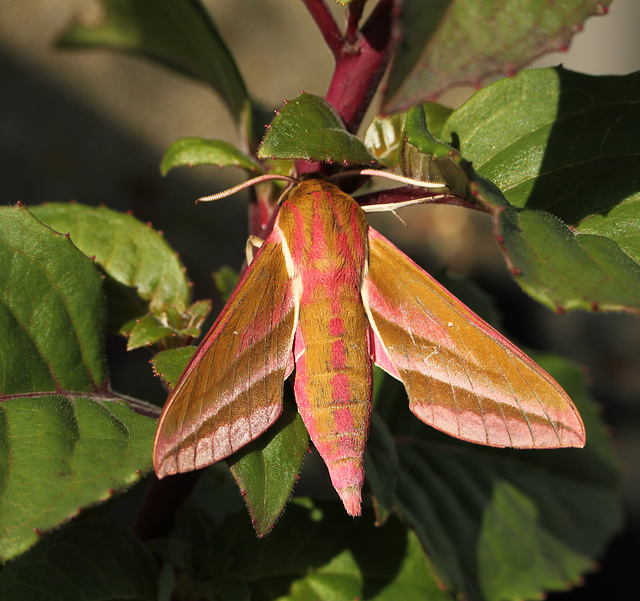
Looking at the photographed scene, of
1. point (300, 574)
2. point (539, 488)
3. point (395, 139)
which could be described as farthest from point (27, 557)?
point (539, 488)

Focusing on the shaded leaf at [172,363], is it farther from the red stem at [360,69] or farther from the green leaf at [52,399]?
the red stem at [360,69]

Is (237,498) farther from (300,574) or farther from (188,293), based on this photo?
(188,293)

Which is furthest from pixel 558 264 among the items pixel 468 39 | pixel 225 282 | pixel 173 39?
pixel 173 39

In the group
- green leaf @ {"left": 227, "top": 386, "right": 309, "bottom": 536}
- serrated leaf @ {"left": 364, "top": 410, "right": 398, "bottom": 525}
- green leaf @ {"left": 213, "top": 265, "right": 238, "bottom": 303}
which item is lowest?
serrated leaf @ {"left": 364, "top": 410, "right": 398, "bottom": 525}

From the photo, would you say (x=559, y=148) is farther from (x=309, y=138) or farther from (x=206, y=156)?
(x=206, y=156)

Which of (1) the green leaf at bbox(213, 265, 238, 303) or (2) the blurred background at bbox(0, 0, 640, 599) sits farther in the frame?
(2) the blurred background at bbox(0, 0, 640, 599)

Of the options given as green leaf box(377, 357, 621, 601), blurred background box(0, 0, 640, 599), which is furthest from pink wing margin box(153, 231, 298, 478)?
blurred background box(0, 0, 640, 599)

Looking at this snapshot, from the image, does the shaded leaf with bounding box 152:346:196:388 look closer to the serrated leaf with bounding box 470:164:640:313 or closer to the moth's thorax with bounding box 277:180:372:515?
the moth's thorax with bounding box 277:180:372:515
